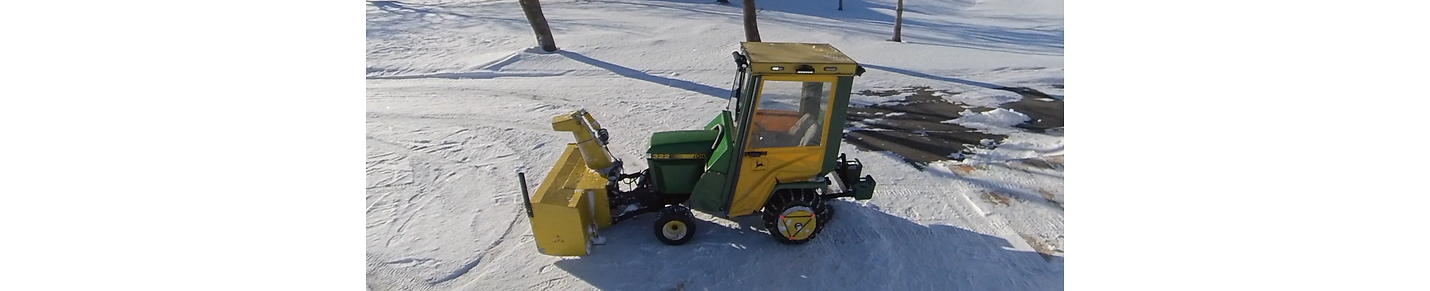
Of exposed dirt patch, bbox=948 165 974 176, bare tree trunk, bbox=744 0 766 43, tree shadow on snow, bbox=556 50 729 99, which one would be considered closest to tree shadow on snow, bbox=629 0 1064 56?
bare tree trunk, bbox=744 0 766 43

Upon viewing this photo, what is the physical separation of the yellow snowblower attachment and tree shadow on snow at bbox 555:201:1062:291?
0.18 meters

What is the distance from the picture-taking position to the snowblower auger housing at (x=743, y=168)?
423 cm

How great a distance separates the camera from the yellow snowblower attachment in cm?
436

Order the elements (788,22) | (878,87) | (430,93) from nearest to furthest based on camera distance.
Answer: (430,93) < (878,87) < (788,22)

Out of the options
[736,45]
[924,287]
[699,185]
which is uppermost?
[736,45]

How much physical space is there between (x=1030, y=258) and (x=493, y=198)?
4.26m

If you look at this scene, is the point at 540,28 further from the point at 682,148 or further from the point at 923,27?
the point at 923,27

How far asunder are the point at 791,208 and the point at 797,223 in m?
0.14

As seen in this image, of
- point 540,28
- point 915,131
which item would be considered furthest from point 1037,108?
point 540,28

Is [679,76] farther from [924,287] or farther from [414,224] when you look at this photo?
[924,287]

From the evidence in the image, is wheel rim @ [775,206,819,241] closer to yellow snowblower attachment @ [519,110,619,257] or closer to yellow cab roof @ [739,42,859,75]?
yellow cab roof @ [739,42,859,75]

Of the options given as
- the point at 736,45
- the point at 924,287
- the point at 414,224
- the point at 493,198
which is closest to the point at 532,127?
the point at 493,198

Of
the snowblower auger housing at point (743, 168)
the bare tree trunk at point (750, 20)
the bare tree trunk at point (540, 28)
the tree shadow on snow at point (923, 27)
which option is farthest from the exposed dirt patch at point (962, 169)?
the tree shadow on snow at point (923, 27)

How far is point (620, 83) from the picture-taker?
10602 mm
